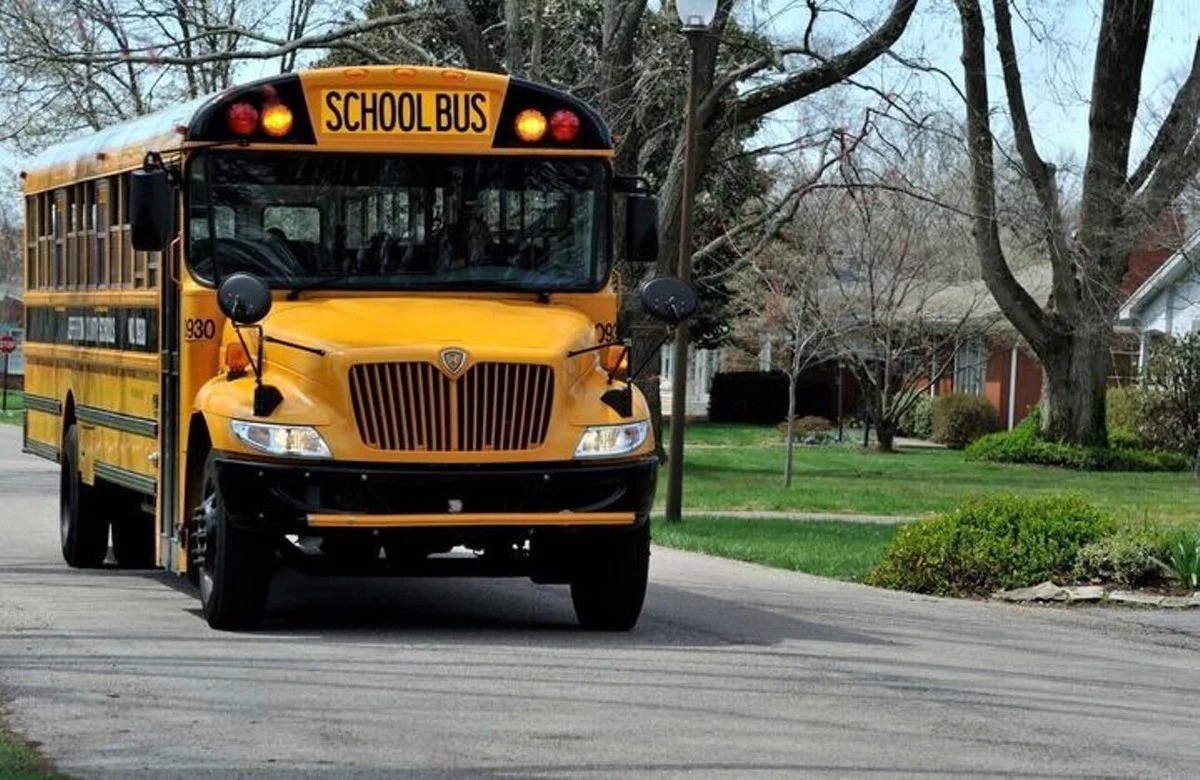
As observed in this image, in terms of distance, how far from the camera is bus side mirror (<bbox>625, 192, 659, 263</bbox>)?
12.2m

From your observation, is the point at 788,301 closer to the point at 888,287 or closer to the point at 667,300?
the point at 888,287

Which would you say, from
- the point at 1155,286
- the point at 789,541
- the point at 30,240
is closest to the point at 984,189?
the point at 1155,286

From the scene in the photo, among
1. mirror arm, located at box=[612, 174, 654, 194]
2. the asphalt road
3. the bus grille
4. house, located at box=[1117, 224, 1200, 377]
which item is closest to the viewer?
the asphalt road

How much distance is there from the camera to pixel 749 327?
47.7 m

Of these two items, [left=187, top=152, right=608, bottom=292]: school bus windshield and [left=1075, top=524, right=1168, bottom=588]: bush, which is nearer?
[left=187, top=152, right=608, bottom=292]: school bus windshield

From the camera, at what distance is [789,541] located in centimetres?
1986

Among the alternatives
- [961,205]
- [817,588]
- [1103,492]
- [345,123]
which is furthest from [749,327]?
[345,123]

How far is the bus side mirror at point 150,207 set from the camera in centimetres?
1160

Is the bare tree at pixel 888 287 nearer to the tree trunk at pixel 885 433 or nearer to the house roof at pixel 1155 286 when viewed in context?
the tree trunk at pixel 885 433

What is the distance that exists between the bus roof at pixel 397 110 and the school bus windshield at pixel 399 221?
96mm

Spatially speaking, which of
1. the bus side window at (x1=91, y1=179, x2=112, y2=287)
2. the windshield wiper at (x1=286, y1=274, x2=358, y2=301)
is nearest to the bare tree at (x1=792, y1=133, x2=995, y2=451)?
the bus side window at (x1=91, y1=179, x2=112, y2=287)

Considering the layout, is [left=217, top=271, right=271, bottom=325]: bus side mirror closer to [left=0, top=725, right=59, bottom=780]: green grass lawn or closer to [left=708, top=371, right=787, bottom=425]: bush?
[left=0, top=725, right=59, bottom=780]: green grass lawn

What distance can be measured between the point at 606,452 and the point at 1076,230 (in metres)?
26.9

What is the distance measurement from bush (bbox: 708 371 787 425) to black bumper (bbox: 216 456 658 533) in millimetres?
47912
